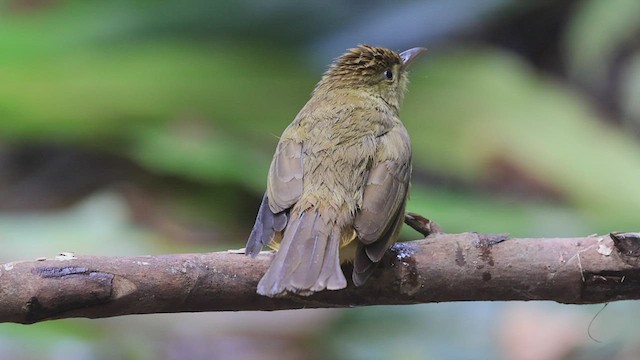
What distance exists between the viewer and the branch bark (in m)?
2.42

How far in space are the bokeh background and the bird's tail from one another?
1.79 m

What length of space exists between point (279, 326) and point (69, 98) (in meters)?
1.78

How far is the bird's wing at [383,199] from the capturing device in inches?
109

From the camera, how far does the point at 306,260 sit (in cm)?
270

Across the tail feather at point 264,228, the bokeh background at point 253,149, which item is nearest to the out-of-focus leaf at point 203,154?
the bokeh background at point 253,149

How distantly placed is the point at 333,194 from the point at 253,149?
2.68 metres

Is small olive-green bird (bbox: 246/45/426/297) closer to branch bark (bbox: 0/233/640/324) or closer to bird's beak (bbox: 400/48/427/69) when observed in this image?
branch bark (bbox: 0/233/640/324)

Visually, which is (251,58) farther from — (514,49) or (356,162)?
(356,162)

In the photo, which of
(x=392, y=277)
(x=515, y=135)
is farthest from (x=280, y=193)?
(x=515, y=135)

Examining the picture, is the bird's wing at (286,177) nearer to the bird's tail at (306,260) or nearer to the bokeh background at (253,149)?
the bird's tail at (306,260)

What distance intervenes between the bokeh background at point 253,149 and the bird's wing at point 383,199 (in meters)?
1.53

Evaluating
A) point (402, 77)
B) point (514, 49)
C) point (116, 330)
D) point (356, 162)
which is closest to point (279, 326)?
point (116, 330)

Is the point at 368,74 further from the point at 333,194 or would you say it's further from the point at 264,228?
the point at 264,228

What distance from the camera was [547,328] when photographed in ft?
15.2
